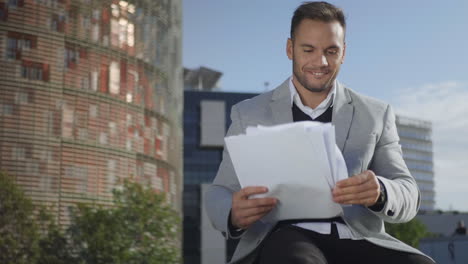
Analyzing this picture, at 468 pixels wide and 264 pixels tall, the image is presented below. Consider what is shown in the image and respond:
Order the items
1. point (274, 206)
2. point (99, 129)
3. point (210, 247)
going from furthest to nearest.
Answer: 1. point (210, 247)
2. point (99, 129)
3. point (274, 206)

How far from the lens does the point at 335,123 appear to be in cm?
354

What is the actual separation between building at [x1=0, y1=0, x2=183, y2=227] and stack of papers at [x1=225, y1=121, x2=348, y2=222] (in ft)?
104

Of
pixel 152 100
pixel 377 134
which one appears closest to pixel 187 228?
pixel 152 100

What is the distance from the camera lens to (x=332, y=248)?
3.29 metres

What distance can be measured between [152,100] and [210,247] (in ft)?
155

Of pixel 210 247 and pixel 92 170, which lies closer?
pixel 92 170

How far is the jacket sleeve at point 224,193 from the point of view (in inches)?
132

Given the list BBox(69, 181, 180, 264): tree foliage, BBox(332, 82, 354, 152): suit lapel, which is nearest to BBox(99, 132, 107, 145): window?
BBox(69, 181, 180, 264): tree foliage

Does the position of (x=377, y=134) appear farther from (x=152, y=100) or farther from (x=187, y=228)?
(x=187, y=228)

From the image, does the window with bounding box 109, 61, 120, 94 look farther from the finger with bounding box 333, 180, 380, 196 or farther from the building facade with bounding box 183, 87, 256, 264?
the building facade with bounding box 183, 87, 256, 264

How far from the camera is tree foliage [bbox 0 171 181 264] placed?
3089cm

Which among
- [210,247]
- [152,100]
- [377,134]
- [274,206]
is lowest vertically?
[210,247]

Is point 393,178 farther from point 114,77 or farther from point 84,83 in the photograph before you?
point 114,77

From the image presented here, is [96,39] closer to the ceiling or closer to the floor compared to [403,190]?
closer to the ceiling
